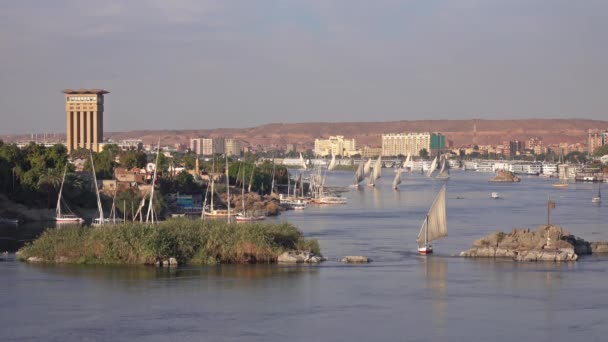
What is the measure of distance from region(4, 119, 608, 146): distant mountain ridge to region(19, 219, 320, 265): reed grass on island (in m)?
128

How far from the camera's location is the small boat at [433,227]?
2036 cm

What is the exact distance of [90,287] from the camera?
15.9m

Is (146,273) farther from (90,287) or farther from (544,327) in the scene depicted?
(544,327)

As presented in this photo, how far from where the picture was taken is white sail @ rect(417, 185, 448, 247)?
2043 cm

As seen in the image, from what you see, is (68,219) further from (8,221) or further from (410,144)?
(410,144)

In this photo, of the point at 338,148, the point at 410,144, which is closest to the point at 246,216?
the point at 338,148

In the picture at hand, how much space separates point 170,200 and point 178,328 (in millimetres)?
21105

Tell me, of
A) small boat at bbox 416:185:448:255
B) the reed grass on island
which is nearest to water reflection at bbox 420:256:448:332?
small boat at bbox 416:185:448:255

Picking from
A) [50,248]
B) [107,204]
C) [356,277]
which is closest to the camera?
[356,277]

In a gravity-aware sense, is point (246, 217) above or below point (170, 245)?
below

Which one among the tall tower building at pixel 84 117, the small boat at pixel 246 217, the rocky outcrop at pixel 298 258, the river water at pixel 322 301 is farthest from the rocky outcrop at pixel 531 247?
the tall tower building at pixel 84 117

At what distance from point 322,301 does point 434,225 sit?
6.23m

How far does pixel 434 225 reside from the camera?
20.6 metres

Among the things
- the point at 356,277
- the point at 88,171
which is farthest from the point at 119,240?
the point at 88,171
